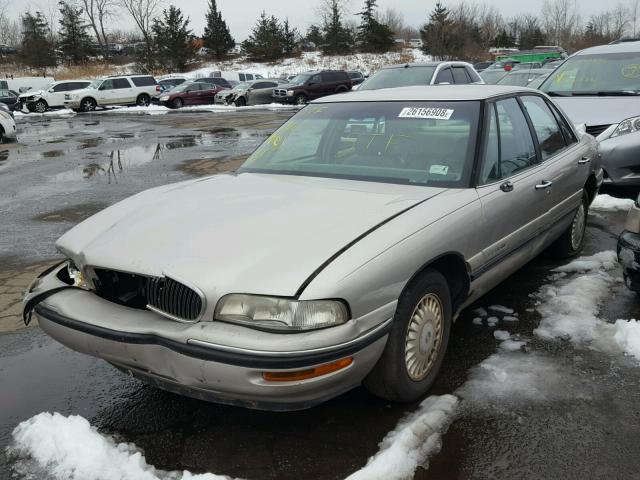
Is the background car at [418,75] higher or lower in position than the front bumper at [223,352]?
higher

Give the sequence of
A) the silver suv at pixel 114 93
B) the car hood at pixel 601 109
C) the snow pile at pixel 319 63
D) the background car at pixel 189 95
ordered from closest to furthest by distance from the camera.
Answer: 1. the car hood at pixel 601 109
2. the silver suv at pixel 114 93
3. the background car at pixel 189 95
4. the snow pile at pixel 319 63

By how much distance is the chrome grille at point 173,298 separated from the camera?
8.00 ft

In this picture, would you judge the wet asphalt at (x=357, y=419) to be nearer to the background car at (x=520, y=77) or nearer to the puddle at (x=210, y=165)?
the puddle at (x=210, y=165)

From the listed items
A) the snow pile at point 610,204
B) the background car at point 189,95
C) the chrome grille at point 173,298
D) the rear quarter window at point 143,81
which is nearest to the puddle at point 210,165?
the snow pile at point 610,204

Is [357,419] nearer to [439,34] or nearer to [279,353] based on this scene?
[279,353]

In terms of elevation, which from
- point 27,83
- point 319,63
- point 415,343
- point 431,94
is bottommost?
point 415,343

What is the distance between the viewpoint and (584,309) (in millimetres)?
3961

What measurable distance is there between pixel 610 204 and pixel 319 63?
187 ft

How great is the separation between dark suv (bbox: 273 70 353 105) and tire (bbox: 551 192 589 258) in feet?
77.1

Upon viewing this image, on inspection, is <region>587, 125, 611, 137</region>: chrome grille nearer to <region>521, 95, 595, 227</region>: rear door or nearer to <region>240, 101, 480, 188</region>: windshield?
<region>521, 95, 595, 227</region>: rear door

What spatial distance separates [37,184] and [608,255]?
344 inches

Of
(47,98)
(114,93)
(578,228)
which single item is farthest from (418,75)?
(47,98)

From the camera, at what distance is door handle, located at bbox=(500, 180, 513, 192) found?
349 centimetres

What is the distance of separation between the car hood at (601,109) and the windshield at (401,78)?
3709 millimetres
